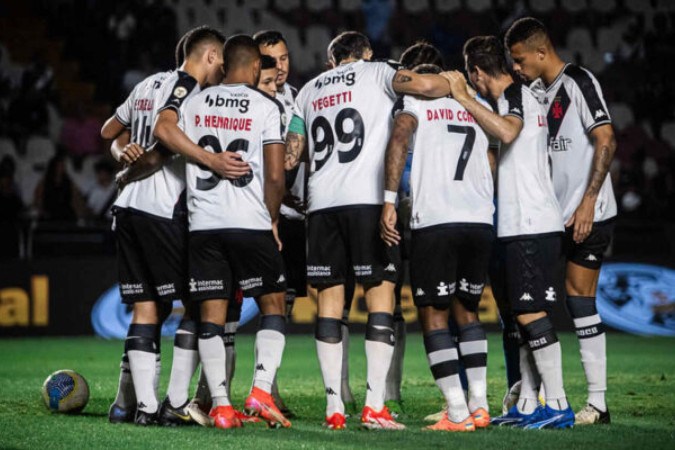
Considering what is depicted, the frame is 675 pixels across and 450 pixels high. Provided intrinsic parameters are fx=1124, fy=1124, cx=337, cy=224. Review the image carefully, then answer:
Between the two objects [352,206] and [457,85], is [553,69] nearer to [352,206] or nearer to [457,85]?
[457,85]

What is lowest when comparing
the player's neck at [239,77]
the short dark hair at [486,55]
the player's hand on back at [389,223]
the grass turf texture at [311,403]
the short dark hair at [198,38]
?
the grass turf texture at [311,403]

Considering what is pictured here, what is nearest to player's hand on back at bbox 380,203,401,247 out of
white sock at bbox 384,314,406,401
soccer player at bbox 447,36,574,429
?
soccer player at bbox 447,36,574,429

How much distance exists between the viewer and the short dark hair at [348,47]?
287 inches

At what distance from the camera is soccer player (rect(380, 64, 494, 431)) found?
6789 millimetres

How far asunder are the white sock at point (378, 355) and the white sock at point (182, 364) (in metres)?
1.14

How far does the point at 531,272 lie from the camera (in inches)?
275

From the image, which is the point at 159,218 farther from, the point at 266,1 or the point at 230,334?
the point at 266,1

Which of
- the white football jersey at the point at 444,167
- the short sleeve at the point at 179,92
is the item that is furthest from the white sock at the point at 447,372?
the short sleeve at the point at 179,92

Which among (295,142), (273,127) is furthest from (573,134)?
(273,127)

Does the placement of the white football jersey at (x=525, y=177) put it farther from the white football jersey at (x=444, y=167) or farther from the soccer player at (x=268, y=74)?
the soccer player at (x=268, y=74)

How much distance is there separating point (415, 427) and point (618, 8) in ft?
51.7

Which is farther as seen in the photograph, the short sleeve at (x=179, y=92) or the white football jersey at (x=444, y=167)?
the short sleeve at (x=179, y=92)

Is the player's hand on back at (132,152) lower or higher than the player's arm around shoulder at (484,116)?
lower

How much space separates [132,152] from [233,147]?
711mm
